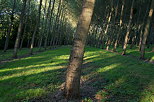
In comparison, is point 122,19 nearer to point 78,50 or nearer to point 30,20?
point 30,20

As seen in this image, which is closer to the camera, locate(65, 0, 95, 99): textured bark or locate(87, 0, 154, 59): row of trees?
locate(65, 0, 95, 99): textured bark

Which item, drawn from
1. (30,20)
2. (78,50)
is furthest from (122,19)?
(78,50)

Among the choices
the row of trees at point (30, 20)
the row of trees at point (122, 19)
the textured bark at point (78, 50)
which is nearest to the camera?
the textured bark at point (78, 50)

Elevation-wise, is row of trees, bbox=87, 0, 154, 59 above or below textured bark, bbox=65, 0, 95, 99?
above

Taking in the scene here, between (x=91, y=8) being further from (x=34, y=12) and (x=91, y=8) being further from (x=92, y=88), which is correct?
(x=34, y=12)

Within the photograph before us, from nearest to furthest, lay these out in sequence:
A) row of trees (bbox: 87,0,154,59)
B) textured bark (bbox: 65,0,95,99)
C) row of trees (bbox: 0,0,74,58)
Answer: textured bark (bbox: 65,0,95,99) → row of trees (bbox: 0,0,74,58) → row of trees (bbox: 87,0,154,59)

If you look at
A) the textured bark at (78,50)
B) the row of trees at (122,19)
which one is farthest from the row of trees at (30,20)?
the textured bark at (78,50)

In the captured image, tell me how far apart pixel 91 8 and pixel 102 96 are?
3.70m

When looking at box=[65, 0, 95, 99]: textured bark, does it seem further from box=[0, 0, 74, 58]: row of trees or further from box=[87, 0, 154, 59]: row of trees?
box=[87, 0, 154, 59]: row of trees

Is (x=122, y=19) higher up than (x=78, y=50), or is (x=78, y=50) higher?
(x=122, y=19)

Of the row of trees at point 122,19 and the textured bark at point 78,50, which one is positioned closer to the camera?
the textured bark at point 78,50

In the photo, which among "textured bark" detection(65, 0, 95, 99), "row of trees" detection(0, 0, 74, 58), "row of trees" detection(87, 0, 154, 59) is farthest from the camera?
"row of trees" detection(87, 0, 154, 59)

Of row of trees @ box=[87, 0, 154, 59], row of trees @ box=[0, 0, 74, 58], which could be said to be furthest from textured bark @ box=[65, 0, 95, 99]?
row of trees @ box=[87, 0, 154, 59]

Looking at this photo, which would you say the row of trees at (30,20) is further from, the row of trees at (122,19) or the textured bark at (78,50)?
the textured bark at (78,50)
